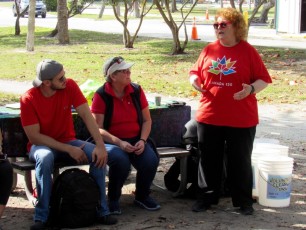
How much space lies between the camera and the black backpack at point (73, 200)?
543 centimetres

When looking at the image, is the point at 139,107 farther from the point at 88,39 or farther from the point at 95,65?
the point at 88,39

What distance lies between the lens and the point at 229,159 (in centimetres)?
588

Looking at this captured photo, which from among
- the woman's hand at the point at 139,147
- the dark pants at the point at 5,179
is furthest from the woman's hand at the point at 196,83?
the dark pants at the point at 5,179

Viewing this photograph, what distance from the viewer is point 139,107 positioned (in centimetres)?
604

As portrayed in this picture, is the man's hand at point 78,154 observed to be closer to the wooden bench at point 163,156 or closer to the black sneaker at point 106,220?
the wooden bench at point 163,156

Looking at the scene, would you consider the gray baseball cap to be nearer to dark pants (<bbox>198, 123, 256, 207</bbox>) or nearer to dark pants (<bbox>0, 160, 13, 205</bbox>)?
dark pants (<bbox>0, 160, 13, 205</bbox>)

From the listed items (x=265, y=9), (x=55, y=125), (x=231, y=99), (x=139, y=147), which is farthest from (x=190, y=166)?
(x=265, y=9)

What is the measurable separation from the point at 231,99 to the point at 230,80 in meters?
0.15

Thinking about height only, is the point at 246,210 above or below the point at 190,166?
below

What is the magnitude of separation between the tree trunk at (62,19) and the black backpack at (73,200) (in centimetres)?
1714

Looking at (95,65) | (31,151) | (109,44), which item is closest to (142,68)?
(95,65)

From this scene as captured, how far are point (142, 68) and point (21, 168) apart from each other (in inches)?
419

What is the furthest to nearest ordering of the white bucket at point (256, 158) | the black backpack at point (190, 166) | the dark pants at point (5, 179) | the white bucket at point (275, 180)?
1. the black backpack at point (190, 166)
2. the white bucket at point (256, 158)
3. the white bucket at point (275, 180)
4. the dark pants at point (5, 179)

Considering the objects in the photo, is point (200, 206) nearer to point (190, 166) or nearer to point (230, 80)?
point (190, 166)
